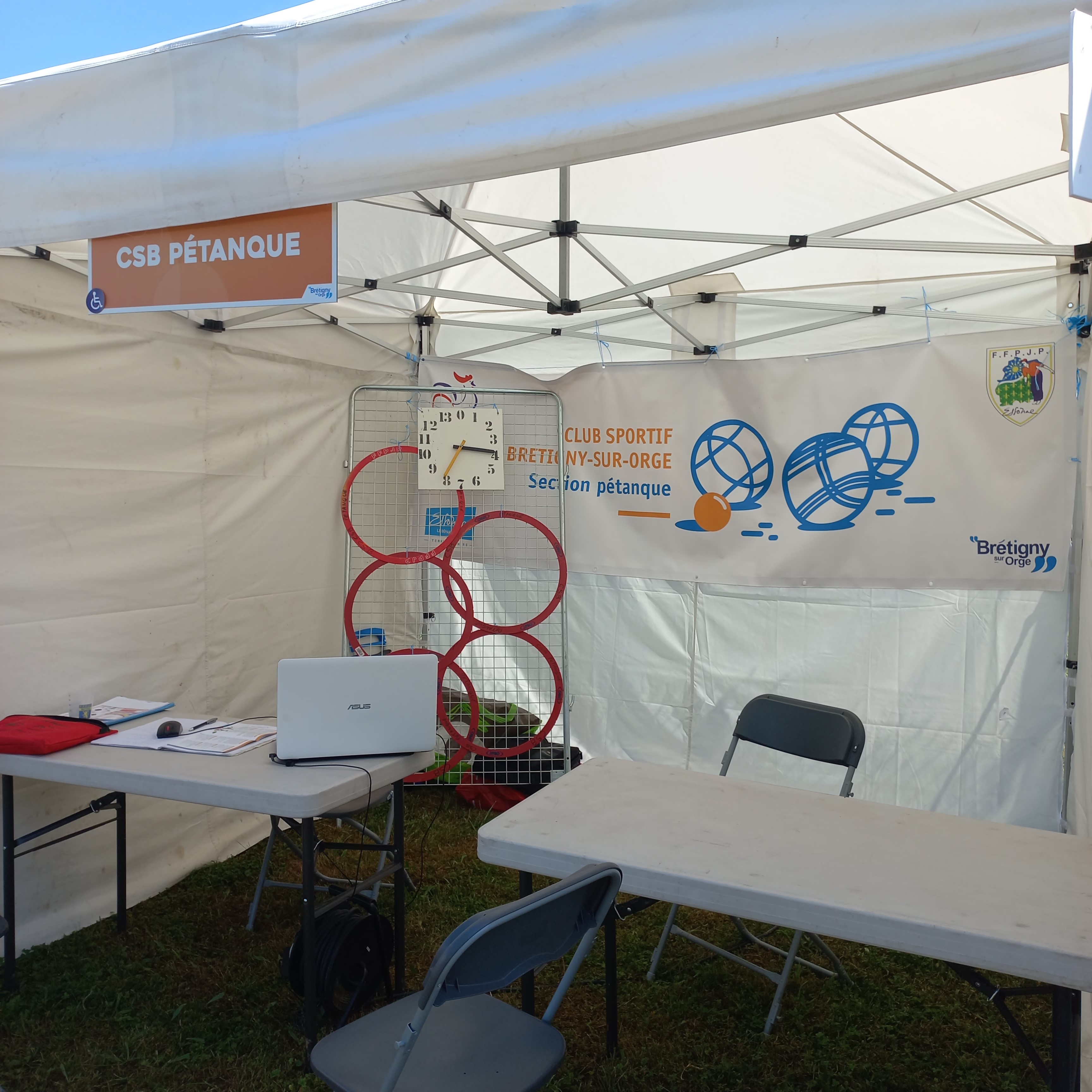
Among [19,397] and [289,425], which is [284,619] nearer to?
[289,425]

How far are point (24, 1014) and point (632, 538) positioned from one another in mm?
2828

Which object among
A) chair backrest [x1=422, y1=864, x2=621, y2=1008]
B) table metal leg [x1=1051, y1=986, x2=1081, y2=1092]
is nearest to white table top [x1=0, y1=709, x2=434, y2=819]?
chair backrest [x1=422, y1=864, x2=621, y2=1008]

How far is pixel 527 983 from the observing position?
1974mm

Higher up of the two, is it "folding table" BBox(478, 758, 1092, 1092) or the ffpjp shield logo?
the ffpjp shield logo

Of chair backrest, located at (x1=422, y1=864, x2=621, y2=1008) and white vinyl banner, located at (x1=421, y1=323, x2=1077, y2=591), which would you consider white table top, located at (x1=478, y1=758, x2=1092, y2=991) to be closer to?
chair backrest, located at (x1=422, y1=864, x2=621, y2=1008)

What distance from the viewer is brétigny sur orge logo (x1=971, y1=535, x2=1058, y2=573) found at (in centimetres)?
328

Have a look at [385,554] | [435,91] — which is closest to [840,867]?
[435,91]

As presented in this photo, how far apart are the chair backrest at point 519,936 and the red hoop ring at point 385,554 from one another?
2.53 metres

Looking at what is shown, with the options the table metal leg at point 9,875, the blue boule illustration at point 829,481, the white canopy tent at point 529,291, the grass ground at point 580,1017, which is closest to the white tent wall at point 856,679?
the white canopy tent at point 529,291

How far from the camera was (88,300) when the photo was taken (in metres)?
2.03

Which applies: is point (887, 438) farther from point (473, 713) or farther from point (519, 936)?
point (519, 936)

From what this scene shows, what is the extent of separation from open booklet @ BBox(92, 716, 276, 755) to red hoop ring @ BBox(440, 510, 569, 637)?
4.29 ft

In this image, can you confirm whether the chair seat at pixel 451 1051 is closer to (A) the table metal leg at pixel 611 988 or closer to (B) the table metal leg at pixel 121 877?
(A) the table metal leg at pixel 611 988

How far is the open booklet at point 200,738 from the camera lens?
8.24 feet
